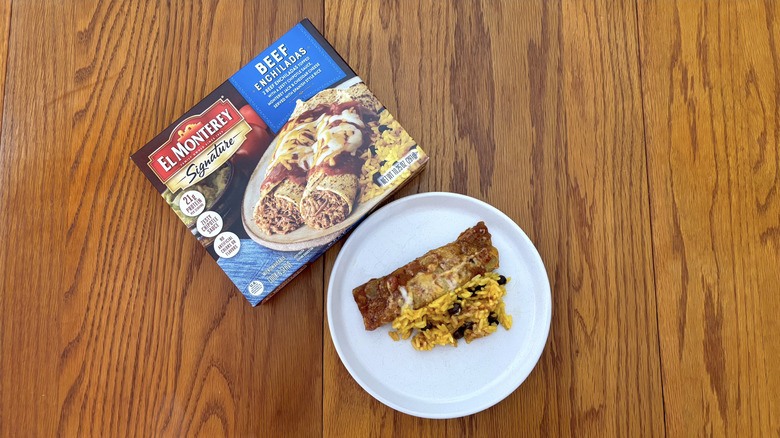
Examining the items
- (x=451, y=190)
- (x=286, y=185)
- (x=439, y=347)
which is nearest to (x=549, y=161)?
(x=451, y=190)

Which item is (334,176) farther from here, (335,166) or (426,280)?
(426,280)

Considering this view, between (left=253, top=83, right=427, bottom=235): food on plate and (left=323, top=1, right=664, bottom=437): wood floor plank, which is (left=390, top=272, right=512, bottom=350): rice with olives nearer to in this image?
(left=323, top=1, right=664, bottom=437): wood floor plank

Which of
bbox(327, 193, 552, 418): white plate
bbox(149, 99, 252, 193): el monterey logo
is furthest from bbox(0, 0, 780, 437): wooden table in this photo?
bbox(149, 99, 252, 193): el monterey logo

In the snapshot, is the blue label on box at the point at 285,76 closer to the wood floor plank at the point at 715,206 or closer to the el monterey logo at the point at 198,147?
the el monterey logo at the point at 198,147

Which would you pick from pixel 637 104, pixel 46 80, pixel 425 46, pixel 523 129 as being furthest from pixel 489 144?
pixel 46 80

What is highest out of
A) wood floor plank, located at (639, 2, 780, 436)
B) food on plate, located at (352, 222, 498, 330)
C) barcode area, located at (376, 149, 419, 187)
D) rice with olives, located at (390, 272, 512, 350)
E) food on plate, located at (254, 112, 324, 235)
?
food on plate, located at (254, 112, 324, 235)

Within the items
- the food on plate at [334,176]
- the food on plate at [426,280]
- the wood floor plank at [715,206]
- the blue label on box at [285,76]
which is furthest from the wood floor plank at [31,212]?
the wood floor plank at [715,206]
